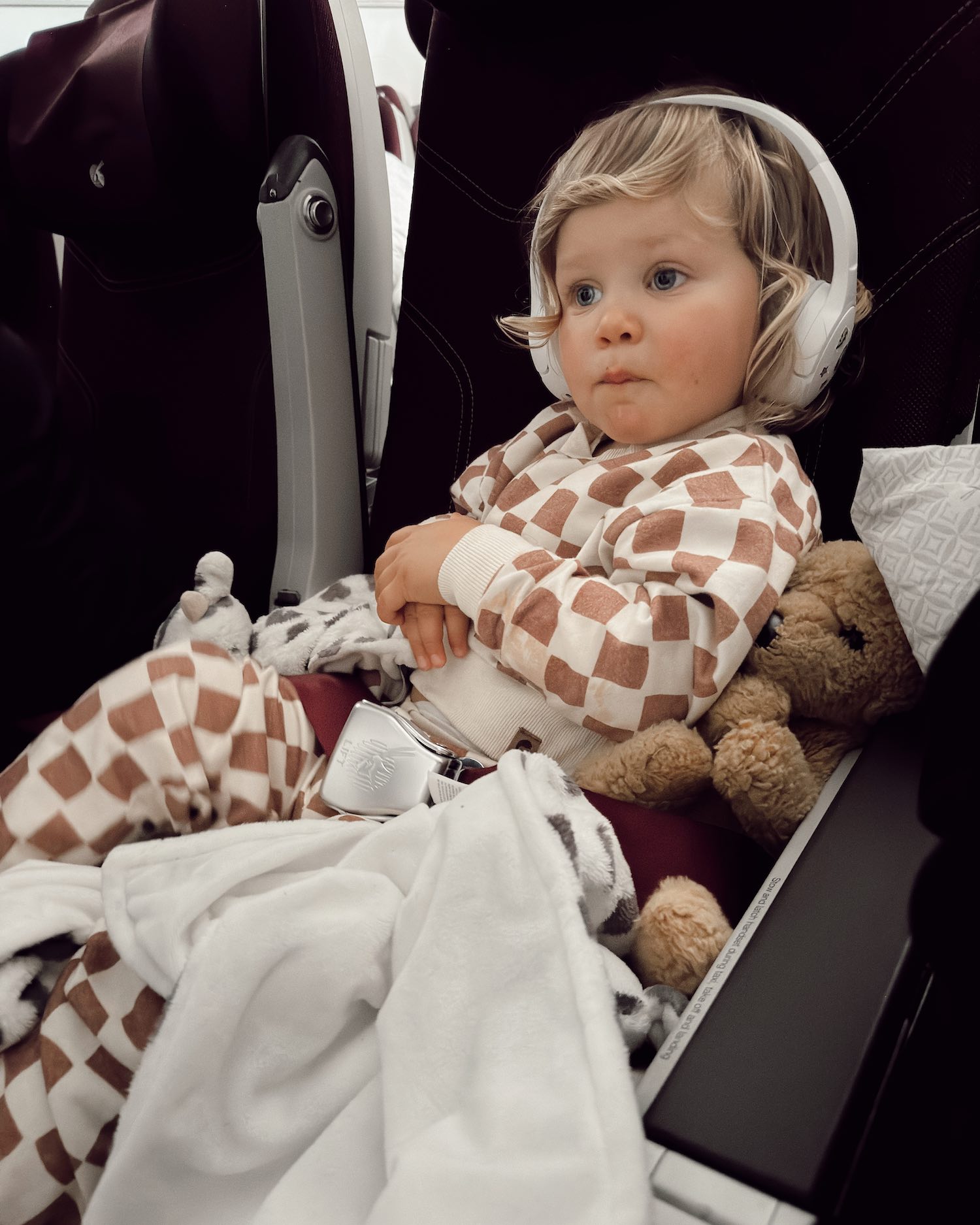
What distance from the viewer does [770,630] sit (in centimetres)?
74

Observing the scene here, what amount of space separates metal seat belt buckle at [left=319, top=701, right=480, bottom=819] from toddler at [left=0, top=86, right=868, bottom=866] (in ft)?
0.13

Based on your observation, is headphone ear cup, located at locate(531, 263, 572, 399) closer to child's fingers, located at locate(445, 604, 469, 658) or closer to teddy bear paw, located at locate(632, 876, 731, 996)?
child's fingers, located at locate(445, 604, 469, 658)

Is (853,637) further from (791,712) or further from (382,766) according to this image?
(382,766)

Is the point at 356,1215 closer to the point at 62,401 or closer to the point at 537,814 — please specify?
the point at 537,814

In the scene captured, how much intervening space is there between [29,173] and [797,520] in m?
1.12

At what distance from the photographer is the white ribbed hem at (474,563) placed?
32.4 inches

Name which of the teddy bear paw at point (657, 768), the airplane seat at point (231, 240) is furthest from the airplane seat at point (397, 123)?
the teddy bear paw at point (657, 768)

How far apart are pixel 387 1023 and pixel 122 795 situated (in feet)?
1.14

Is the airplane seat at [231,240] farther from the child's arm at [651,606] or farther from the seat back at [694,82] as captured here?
the child's arm at [651,606]

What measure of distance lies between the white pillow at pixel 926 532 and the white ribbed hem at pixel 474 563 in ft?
0.97

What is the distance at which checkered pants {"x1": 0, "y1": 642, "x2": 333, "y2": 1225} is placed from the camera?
0.57m

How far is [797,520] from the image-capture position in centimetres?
81

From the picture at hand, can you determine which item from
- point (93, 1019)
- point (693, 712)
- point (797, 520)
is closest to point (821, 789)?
point (693, 712)

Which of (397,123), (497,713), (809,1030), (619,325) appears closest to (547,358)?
(619,325)
